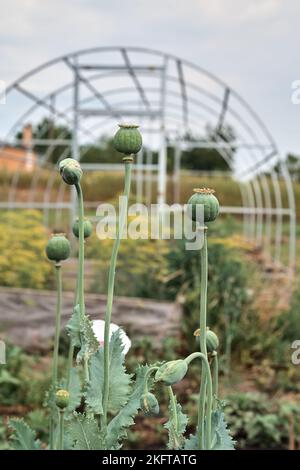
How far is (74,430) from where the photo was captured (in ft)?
2.40

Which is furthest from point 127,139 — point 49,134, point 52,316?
point 49,134

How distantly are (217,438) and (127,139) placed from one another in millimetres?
310

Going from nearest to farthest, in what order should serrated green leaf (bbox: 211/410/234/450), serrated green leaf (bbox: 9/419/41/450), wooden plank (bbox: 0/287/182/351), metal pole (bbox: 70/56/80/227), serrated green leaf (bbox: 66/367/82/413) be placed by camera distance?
serrated green leaf (bbox: 211/410/234/450) → serrated green leaf (bbox: 9/419/41/450) → serrated green leaf (bbox: 66/367/82/413) → wooden plank (bbox: 0/287/182/351) → metal pole (bbox: 70/56/80/227)

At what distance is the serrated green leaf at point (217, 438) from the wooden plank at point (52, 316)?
3.04m

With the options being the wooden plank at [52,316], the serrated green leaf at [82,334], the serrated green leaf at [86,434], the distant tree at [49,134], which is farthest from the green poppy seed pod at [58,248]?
the distant tree at [49,134]

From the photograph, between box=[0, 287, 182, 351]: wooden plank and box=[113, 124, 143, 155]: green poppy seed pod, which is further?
box=[0, 287, 182, 351]: wooden plank

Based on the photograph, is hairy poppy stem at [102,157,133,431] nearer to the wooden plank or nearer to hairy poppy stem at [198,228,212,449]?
hairy poppy stem at [198,228,212,449]

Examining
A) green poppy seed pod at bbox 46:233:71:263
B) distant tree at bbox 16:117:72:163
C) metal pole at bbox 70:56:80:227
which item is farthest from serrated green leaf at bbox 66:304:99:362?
distant tree at bbox 16:117:72:163

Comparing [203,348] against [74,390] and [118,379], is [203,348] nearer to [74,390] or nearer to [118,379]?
[118,379]

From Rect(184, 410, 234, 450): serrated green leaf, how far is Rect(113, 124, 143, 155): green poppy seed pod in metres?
0.29

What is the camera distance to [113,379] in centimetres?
77

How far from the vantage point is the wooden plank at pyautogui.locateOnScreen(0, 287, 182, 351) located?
388cm

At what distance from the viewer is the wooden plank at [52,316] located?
3879 mm

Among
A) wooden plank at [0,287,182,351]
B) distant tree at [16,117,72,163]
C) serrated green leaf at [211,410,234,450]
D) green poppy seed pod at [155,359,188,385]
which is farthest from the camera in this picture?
distant tree at [16,117,72,163]
